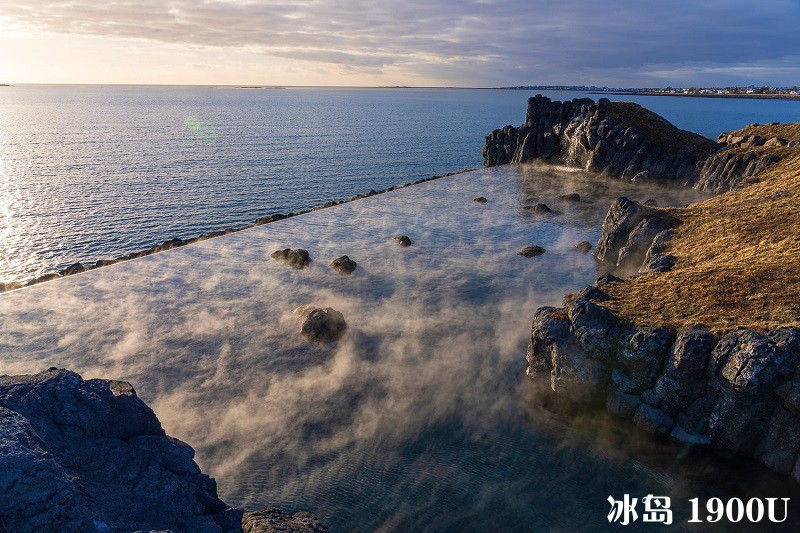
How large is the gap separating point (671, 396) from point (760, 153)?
64.6 m

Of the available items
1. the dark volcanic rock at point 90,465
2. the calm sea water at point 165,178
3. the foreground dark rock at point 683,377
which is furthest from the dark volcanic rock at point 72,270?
the foreground dark rock at point 683,377

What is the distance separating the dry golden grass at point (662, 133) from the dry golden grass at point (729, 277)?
1759 inches

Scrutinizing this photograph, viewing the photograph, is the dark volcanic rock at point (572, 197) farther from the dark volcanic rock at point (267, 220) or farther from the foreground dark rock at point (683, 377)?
the foreground dark rock at point (683, 377)

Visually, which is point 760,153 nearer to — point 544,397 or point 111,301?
point 544,397

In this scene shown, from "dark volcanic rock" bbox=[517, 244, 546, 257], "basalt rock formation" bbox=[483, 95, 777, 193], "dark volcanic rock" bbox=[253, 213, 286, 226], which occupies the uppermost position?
"basalt rock formation" bbox=[483, 95, 777, 193]

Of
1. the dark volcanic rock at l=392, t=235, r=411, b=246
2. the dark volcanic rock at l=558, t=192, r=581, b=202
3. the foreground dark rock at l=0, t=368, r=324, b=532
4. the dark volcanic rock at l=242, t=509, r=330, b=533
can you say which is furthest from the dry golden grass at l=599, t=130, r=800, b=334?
the dark volcanic rock at l=558, t=192, r=581, b=202

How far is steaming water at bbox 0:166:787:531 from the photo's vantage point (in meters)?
20.2

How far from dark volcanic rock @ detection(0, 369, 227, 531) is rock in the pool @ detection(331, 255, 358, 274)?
29.6 meters

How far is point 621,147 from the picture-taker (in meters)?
89.0

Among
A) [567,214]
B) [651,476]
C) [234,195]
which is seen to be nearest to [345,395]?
[651,476]

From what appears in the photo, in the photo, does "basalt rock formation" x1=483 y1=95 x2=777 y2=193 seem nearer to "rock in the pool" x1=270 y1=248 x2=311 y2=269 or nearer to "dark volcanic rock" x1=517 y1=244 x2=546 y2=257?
"dark volcanic rock" x1=517 y1=244 x2=546 y2=257

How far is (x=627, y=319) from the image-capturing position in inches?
998

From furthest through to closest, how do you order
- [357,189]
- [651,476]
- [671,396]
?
1. [357,189]
2. [671,396]
3. [651,476]

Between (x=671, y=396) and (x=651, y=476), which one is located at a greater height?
(x=671, y=396)
